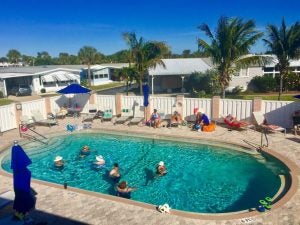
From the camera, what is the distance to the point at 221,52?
70.1 ft

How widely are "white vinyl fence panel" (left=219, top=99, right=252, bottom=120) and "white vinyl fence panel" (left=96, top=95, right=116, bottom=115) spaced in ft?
27.0

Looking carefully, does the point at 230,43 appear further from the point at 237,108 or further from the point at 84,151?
the point at 84,151

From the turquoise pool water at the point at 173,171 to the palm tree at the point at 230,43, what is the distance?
8424mm

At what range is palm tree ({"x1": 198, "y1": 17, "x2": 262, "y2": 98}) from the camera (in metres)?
20.9

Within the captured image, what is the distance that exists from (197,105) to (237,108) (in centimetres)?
263

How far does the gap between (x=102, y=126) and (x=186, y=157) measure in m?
7.35

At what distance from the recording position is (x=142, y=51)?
2470 centimetres

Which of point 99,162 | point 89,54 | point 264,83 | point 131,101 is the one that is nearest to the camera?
point 99,162

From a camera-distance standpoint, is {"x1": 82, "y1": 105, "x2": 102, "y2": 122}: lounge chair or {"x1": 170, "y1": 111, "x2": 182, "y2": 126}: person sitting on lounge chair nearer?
{"x1": 170, "y1": 111, "x2": 182, "y2": 126}: person sitting on lounge chair

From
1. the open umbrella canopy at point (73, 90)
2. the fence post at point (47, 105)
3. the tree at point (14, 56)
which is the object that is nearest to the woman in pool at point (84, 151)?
the open umbrella canopy at point (73, 90)

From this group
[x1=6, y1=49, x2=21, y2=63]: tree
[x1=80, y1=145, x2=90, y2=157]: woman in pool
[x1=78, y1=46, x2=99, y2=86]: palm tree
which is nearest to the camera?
[x1=80, y1=145, x2=90, y2=157]: woman in pool

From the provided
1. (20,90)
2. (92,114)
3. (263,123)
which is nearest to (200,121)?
(263,123)

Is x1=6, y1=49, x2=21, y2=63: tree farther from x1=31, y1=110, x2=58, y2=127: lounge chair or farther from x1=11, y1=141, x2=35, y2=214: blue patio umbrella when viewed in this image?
x1=11, y1=141, x2=35, y2=214: blue patio umbrella

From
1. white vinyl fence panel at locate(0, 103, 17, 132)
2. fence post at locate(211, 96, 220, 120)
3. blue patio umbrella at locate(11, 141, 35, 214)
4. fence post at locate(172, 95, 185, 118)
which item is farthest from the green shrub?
blue patio umbrella at locate(11, 141, 35, 214)
